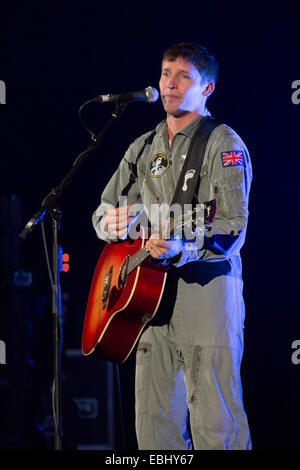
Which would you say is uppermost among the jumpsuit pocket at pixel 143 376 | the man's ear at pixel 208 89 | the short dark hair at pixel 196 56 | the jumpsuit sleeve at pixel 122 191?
the short dark hair at pixel 196 56

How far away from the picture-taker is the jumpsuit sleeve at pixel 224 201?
2338mm

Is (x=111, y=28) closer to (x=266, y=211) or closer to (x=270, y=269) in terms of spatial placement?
(x=266, y=211)

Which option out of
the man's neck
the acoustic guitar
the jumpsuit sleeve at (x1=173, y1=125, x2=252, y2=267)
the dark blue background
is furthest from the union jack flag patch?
the dark blue background

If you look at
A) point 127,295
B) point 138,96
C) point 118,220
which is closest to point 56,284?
point 127,295

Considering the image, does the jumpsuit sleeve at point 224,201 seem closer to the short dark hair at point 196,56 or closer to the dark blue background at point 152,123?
the short dark hair at point 196,56

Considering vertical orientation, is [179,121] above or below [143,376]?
above

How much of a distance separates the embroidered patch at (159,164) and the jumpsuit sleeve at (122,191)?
19 centimetres

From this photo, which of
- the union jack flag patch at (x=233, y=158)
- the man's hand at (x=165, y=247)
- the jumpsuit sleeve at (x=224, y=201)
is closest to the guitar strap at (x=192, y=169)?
the jumpsuit sleeve at (x=224, y=201)

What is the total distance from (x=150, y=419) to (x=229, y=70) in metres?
2.84

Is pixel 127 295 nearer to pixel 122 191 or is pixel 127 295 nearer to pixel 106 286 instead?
pixel 106 286

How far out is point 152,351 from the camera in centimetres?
263

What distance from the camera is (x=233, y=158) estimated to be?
2520mm

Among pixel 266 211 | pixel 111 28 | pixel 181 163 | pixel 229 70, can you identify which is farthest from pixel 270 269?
pixel 111 28

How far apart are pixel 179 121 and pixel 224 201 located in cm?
59
